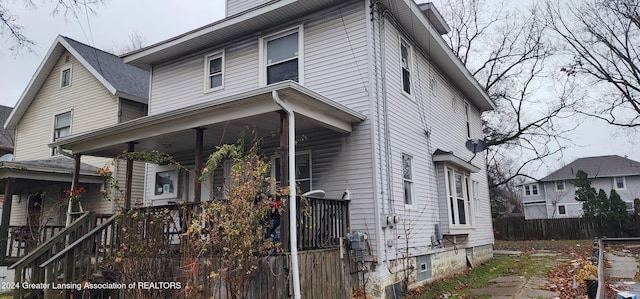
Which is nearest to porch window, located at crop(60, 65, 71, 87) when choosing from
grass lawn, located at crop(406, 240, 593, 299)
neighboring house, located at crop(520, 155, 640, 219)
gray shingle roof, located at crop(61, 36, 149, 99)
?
gray shingle roof, located at crop(61, 36, 149, 99)

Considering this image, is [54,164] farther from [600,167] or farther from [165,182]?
[600,167]

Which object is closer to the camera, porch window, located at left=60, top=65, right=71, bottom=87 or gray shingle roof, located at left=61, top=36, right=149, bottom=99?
gray shingle roof, located at left=61, top=36, right=149, bottom=99

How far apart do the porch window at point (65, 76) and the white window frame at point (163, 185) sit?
24.3 ft

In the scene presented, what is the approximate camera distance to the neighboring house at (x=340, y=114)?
7.39m

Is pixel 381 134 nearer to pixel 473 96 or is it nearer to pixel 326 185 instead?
pixel 326 185

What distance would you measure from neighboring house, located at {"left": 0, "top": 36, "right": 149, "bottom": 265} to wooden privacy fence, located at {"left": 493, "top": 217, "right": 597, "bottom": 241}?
23598 mm

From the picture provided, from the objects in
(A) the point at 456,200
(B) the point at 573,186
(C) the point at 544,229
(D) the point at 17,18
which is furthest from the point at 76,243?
(B) the point at 573,186

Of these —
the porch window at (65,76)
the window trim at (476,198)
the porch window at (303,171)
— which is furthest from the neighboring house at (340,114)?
the porch window at (65,76)

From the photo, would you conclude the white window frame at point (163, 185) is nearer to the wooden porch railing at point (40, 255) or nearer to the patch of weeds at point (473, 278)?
the wooden porch railing at point (40, 255)

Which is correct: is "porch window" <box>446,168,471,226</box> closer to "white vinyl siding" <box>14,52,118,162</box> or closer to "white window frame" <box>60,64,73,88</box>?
"white vinyl siding" <box>14,52,118,162</box>

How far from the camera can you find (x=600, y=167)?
39438 millimetres

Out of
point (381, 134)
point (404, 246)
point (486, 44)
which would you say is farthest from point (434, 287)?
point (486, 44)

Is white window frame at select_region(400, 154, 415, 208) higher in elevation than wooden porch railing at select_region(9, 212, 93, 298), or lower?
higher

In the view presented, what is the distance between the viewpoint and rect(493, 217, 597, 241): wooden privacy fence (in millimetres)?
26562
